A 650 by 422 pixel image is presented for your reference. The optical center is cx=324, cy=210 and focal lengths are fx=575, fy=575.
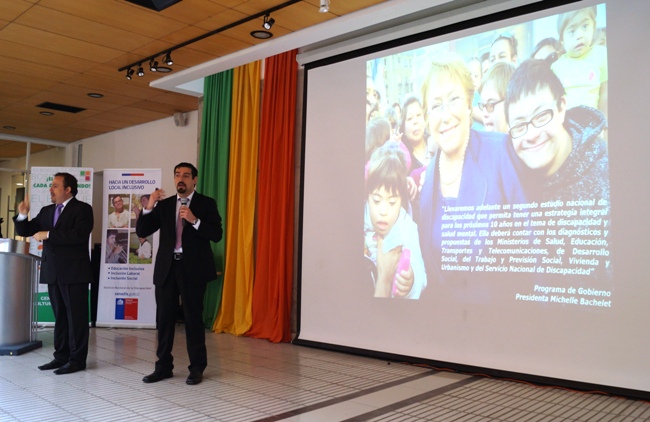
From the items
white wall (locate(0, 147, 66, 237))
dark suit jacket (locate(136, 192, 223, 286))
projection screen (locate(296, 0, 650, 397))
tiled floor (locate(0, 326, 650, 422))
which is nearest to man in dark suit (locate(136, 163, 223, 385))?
A: dark suit jacket (locate(136, 192, 223, 286))

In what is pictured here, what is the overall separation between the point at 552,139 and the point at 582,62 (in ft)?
2.03

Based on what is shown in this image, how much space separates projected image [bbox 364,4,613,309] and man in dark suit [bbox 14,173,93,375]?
2652mm

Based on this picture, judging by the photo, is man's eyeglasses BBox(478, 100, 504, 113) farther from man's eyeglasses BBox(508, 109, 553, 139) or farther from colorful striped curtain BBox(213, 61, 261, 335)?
colorful striped curtain BBox(213, 61, 261, 335)

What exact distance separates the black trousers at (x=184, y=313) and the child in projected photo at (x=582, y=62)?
3.25 meters

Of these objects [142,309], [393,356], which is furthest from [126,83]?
[393,356]

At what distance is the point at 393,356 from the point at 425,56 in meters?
2.86

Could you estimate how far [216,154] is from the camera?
7730 mm

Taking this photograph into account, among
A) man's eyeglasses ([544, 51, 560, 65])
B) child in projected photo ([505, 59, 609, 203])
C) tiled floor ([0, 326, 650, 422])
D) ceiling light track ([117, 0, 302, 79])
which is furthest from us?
ceiling light track ([117, 0, 302, 79])

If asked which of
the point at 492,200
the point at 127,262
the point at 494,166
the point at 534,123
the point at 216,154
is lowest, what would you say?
the point at 127,262

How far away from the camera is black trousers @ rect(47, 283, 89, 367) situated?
467 cm

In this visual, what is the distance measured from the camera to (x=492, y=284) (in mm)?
4785

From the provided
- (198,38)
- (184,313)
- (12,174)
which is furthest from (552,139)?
(12,174)

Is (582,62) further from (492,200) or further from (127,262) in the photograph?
(127,262)

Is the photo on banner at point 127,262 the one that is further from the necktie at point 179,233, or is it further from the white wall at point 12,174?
the white wall at point 12,174
